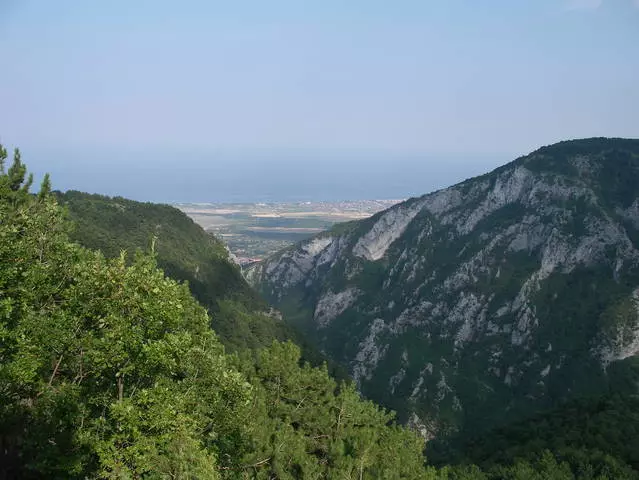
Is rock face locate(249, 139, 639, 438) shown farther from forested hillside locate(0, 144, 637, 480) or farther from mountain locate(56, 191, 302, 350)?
forested hillside locate(0, 144, 637, 480)

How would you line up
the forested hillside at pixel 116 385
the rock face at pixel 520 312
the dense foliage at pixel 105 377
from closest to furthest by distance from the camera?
the dense foliage at pixel 105 377 < the forested hillside at pixel 116 385 < the rock face at pixel 520 312

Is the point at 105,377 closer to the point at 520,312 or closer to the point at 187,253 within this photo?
the point at 187,253

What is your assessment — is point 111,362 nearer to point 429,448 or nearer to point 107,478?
point 107,478

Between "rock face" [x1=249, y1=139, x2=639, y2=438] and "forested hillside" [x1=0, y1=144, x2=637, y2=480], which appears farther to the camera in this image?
"rock face" [x1=249, y1=139, x2=639, y2=438]

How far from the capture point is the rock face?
134 metres

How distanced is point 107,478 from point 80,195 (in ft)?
543

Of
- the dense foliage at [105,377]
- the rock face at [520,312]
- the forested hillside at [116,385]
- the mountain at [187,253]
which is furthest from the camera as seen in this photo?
the rock face at [520,312]

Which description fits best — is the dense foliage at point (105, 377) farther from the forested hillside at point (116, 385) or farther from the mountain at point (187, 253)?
the mountain at point (187, 253)

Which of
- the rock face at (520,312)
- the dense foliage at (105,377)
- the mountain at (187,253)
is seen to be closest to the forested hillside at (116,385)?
the dense foliage at (105,377)

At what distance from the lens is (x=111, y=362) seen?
69.4ft

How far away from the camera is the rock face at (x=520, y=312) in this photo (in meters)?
134

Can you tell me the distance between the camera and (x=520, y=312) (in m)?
155

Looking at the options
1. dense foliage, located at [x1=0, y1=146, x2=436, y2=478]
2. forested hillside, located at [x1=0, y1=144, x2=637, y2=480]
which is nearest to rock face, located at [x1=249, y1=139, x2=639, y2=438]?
forested hillside, located at [x1=0, y1=144, x2=637, y2=480]

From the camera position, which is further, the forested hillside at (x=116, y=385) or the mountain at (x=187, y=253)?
the mountain at (x=187, y=253)
